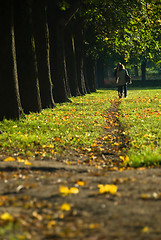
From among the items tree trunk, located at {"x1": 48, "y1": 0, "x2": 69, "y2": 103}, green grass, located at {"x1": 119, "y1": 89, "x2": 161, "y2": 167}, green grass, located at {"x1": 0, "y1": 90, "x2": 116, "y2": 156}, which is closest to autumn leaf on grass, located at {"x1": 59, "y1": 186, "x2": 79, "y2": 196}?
green grass, located at {"x1": 119, "y1": 89, "x2": 161, "y2": 167}

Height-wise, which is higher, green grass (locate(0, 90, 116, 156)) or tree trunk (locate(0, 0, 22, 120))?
tree trunk (locate(0, 0, 22, 120))

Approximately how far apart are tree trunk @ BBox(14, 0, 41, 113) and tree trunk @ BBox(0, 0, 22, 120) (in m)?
2.47

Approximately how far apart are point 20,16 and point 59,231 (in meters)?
13.1

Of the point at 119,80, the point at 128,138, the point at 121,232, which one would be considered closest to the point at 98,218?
the point at 121,232

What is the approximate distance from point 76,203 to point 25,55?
1217cm

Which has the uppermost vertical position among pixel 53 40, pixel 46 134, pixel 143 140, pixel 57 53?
pixel 53 40

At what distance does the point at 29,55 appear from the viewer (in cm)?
1612

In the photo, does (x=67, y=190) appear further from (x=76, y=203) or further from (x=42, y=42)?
(x=42, y=42)

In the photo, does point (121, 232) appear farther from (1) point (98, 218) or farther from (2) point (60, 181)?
(2) point (60, 181)

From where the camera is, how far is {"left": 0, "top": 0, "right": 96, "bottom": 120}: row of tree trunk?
13.4m

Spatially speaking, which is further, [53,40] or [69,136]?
[53,40]

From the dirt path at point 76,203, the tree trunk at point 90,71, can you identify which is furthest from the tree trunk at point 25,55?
the tree trunk at point 90,71

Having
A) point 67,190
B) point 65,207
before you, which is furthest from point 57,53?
point 65,207

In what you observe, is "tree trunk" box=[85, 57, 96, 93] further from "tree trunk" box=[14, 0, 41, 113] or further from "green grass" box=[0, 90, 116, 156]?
"green grass" box=[0, 90, 116, 156]
